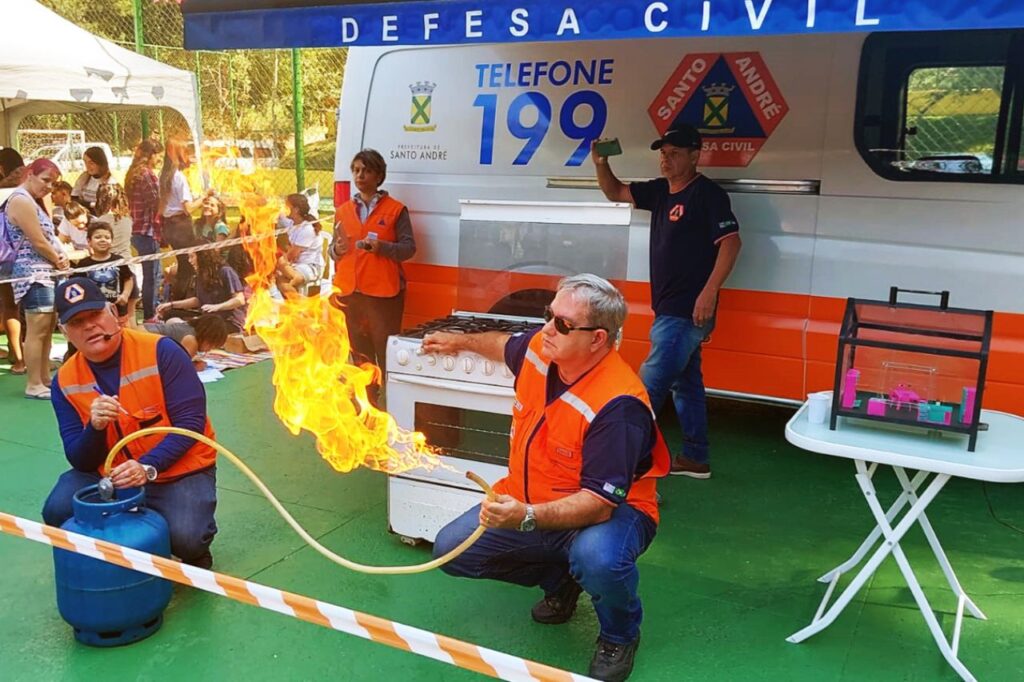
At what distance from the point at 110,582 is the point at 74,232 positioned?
6.06 metres

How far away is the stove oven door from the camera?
382 centimetres

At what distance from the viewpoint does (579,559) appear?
2953 millimetres

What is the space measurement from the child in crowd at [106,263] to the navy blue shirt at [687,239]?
15.3 ft

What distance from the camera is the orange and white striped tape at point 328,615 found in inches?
88.6

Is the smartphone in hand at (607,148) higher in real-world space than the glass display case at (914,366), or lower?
higher

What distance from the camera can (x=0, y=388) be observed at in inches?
275

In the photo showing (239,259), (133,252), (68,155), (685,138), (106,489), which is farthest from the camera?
(68,155)

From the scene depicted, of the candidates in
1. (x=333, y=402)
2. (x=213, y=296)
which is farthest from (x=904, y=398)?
(x=213, y=296)

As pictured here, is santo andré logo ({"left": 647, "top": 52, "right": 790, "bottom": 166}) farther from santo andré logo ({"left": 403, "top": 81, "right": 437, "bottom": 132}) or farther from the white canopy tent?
the white canopy tent

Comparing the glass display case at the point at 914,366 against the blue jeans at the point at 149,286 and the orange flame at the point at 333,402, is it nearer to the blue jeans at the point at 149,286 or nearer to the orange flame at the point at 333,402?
the orange flame at the point at 333,402

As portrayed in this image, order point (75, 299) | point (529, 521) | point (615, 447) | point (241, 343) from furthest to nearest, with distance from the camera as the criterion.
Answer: point (241, 343) → point (75, 299) → point (615, 447) → point (529, 521)

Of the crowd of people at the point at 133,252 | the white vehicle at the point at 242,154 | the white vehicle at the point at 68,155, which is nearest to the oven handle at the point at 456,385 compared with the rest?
the crowd of people at the point at 133,252

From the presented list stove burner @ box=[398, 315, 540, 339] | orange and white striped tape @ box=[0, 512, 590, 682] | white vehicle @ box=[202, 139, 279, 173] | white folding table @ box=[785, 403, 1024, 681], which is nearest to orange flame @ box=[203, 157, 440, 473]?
stove burner @ box=[398, 315, 540, 339]

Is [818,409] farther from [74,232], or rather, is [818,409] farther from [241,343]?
[74,232]
